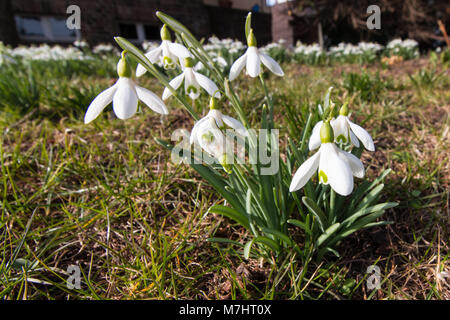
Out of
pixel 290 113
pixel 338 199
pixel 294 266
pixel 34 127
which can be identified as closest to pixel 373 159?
pixel 290 113

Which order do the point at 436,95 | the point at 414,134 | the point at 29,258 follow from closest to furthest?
1. the point at 29,258
2. the point at 414,134
3. the point at 436,95

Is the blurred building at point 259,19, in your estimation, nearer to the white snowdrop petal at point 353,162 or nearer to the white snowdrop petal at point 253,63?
the white snowdrop petal at point 253,63

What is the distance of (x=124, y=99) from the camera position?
2.07 feet

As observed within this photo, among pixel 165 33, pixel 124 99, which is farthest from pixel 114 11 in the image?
pixel 124 99

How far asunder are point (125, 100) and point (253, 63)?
386 millimetres

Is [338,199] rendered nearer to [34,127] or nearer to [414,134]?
[414,134]

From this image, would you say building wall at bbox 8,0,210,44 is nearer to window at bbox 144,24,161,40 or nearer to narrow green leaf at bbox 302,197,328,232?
window at bbox 144,24,161,40

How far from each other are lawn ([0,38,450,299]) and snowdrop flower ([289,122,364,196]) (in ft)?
1.22

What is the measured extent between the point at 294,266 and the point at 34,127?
1.91m

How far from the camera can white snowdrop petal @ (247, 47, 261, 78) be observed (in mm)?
750

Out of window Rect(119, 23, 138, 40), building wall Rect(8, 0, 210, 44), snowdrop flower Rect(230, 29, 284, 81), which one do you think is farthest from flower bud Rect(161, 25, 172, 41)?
window Rect(119, 23, 138, 40)

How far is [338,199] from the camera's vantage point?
885 millimetres

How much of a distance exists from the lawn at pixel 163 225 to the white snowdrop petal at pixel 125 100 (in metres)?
0.44

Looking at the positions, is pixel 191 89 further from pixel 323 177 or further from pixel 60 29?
pixel 60 29
